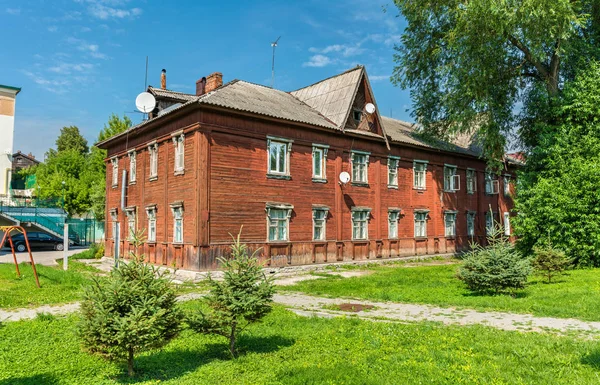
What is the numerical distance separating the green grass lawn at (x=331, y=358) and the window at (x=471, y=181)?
24832 mm

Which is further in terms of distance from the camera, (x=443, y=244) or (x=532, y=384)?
(x=443, y=244)

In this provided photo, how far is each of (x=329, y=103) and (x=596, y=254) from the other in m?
14.8

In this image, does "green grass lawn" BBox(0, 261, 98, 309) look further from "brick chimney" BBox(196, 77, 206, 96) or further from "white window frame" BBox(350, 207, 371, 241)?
"white window frame" BBox(350, 207, 371, 241)

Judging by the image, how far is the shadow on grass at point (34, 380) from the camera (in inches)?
237

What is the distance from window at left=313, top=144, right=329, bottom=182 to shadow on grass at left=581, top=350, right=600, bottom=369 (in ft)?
53.8

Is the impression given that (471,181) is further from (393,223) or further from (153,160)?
(153,160)

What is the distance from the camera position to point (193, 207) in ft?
61.3

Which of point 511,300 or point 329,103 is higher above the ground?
point 329,103

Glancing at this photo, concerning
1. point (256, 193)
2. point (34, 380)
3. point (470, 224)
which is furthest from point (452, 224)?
point (34, 380)

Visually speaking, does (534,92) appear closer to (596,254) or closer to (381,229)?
(596,254)

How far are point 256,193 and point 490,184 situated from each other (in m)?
21.6

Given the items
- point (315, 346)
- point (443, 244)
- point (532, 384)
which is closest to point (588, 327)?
point (532, 384)

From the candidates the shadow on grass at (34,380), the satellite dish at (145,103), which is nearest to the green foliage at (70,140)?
the satellite dish at (145,103)

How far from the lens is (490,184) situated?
34219mm
